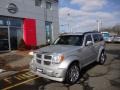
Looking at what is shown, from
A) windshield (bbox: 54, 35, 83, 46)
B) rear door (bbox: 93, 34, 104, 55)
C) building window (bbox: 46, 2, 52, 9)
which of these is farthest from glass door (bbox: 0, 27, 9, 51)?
rear door (bbox: 93, 34, 104, 55)

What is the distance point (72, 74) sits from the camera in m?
6.48

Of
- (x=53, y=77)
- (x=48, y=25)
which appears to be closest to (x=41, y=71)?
(x=53, y=77)

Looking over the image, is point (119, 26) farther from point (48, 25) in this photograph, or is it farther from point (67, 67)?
point (67, 67)

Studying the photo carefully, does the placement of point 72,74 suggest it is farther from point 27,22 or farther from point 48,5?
point 48,5

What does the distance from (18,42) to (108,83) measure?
11569 millimetres

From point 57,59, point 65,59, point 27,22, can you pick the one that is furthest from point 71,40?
point 27,22

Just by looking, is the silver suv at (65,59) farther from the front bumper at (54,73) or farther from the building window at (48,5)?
the building window at (48,5)

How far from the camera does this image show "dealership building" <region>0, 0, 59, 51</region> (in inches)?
589

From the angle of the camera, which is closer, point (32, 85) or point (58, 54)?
point (58, 54)

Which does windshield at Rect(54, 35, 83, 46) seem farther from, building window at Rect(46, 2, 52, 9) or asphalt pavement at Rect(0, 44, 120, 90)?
building window at Rect(46, 2, 52, 9)

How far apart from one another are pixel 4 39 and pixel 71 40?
8.98 metres

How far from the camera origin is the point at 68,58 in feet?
20.6

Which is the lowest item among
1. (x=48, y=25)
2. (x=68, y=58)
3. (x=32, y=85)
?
(x=32, y=85)

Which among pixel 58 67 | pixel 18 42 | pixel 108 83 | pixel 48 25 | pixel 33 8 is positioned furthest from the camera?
pixel 48 25
